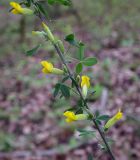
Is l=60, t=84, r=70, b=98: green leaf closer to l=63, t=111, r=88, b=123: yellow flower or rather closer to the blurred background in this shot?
l=63, t=111, r=88, b=123: yellow flower

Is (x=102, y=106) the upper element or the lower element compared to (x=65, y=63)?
lower

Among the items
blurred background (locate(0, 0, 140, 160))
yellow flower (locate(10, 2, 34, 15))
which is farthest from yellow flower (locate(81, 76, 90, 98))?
yellow flower (locate(10, 2, 34, 15))

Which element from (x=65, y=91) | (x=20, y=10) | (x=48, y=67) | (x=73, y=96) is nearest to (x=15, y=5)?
(x=20, y=10)

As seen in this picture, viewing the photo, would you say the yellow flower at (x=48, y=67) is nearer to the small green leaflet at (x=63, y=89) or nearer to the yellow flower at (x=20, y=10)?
the small green leaflet at (x=63, y=89)

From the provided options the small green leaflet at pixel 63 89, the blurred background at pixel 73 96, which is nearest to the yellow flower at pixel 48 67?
the small green leaflet at pixel 63 89

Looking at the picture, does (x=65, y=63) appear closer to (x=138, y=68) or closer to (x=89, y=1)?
(x=138, y=68)

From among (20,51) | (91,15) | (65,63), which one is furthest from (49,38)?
(91,15)

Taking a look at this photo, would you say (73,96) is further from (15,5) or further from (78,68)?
(15,5)

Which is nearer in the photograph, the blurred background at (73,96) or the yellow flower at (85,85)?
the yellow flower at (85,85)
